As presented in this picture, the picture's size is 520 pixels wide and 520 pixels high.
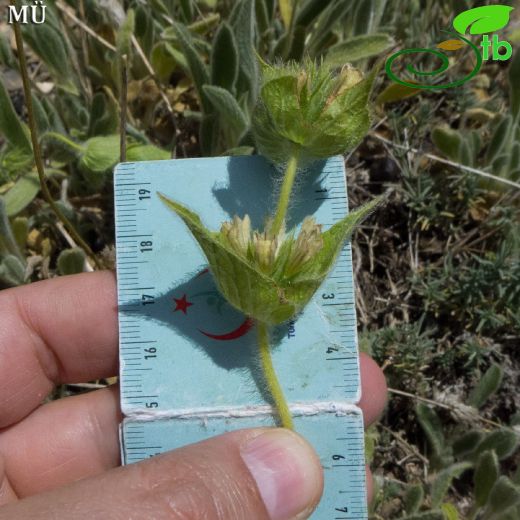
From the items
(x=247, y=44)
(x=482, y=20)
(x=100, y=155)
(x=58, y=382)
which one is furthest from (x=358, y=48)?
(x=58, y=382)

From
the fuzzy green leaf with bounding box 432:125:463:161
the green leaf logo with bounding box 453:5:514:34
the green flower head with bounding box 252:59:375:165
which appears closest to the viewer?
the green flower head with bounding box 252:59:375:165

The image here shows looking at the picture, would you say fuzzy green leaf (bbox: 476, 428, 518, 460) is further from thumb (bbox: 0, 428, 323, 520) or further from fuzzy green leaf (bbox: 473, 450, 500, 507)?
thumb (bbox: 0, 428, 323, 520)

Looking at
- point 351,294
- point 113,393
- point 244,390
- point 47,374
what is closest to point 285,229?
point 351,294

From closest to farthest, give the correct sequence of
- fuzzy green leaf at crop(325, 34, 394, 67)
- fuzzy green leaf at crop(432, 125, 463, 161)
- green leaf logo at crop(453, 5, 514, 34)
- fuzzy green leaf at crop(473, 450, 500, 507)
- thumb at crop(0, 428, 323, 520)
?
thumb at crop(0, 428, 323, 520)
fuzzy green leaf at crop(473, 450, 500, 507)
fuzzy green leaf at crop(325, 34, 394, 67)
fuzzy green leaf at crop(432, 125, 463, 161)
green leaf logo at crop(453, 5, 514, 34)

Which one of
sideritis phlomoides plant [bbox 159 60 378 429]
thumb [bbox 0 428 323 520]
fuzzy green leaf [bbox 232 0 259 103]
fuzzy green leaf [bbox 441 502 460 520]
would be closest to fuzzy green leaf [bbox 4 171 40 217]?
fuzzy green leaf [bbox 232 0 259 103]

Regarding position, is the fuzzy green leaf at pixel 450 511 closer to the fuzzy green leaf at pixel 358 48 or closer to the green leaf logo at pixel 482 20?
the fuzzy green leaf at pixel 358 48

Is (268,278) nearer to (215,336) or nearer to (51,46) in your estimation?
(215,336)

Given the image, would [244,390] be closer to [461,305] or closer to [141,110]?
[461,305]
